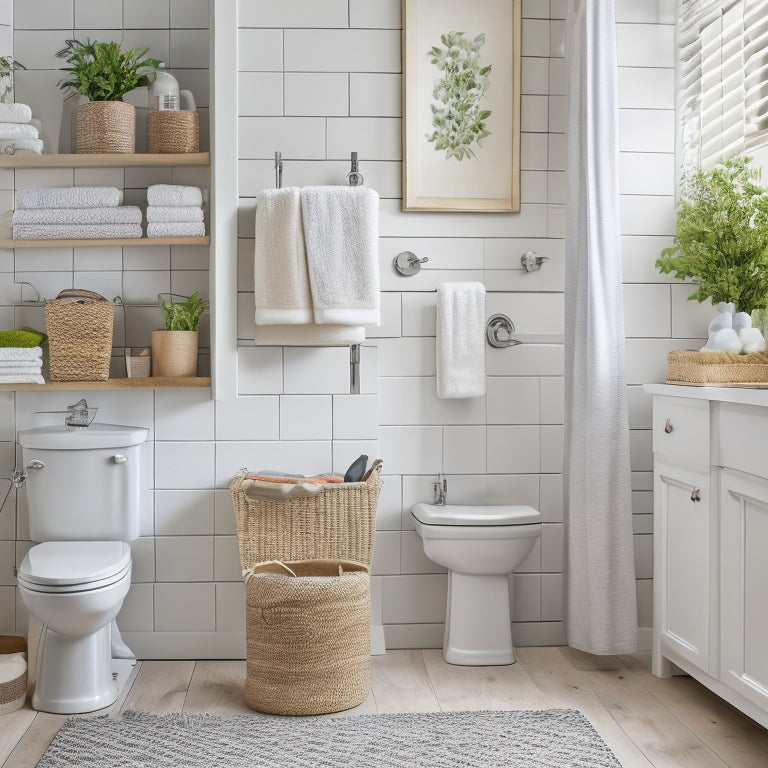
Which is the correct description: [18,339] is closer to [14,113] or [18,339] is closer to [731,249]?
[14,113]

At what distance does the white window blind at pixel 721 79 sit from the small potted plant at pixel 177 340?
68.1 inches

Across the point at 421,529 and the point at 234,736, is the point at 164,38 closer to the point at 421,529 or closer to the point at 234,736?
the point at 421,529

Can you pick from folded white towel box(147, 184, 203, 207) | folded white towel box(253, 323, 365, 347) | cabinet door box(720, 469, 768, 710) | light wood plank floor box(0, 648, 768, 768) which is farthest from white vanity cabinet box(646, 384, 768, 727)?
folded white towel box(147, 184, 203, 207)

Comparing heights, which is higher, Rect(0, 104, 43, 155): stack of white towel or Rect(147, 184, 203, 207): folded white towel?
Rect(0, 104, 43, 155): stack of white towel

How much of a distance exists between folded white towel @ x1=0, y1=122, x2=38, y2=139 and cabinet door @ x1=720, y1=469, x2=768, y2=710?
7.53 feet

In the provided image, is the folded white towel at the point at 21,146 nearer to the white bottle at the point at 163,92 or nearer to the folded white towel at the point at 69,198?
the folded white towel at the point at 69,198

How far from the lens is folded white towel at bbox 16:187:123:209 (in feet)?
9.05

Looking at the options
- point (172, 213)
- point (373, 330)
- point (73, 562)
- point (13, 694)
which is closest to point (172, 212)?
point (172, 213)

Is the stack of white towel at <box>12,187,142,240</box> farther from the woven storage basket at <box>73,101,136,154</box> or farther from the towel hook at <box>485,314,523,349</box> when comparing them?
the towel hook at <box>485,314,523,349</box>

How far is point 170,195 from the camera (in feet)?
9.09

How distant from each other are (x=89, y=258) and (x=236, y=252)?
50 centimetres

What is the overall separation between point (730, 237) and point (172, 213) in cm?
171

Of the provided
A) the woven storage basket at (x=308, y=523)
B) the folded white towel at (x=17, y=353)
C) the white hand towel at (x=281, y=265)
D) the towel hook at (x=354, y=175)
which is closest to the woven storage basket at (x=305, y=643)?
the woven storage basket at (x=308, y=523)

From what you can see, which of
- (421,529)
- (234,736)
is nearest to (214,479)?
(421,529)
